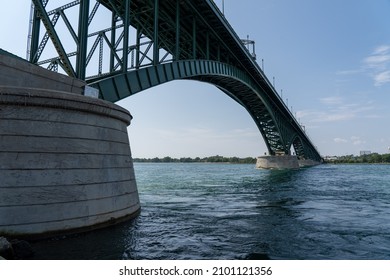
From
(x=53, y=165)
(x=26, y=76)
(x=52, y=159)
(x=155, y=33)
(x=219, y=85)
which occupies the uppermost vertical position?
(x=219, y=85)

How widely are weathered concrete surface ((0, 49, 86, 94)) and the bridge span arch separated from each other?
14.6 ft

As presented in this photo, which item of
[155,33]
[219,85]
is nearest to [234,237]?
[155,33]

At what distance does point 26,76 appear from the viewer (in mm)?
9930

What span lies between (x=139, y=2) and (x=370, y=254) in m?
23.3

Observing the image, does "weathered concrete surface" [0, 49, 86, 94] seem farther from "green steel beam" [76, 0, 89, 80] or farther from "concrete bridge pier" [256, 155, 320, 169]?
"concrete bridge pier" [256, 155, 320, 169]

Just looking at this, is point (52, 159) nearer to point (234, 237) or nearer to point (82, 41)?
point (234, 237)

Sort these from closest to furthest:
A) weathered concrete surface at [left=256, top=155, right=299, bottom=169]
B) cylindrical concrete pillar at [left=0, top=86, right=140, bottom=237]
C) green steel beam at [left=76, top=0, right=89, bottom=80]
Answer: cylindrical concrete pillar at [left=0, top=86, right=140, bottom=237]
green steel beam at [left=76, top=0, right=89, bottom=80]
weathered concrete surface at [left=256, top=155, right=299, bottom=169]

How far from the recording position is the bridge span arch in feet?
57.6

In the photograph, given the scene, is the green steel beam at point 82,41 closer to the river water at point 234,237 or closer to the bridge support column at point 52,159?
the bridge support column at point 52,159

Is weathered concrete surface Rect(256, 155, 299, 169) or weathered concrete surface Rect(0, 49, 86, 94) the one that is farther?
weathered concrete surface Rect(256, 155, 299, 169)

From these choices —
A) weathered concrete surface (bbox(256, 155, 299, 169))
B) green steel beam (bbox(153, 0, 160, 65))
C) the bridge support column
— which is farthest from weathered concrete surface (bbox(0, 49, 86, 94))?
weathered concrete surface (bbox(256, 155, 299, 169))

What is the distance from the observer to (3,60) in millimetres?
9289

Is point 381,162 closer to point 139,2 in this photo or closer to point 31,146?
point 139,2

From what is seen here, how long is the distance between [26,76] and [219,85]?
35859mm
